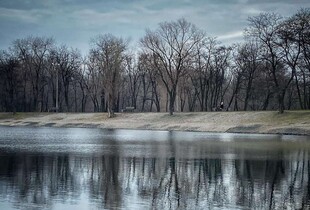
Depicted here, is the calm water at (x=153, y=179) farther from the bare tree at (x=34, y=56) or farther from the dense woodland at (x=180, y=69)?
the bare tree at (x=34, y=56)

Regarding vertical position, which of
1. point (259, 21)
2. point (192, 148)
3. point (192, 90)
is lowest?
point (192, 148)

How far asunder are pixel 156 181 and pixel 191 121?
181 feet

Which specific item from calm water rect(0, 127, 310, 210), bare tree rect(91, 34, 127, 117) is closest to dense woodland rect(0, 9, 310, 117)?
bare tree rect(91, 34, 127, 117)

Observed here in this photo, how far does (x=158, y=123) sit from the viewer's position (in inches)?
3091

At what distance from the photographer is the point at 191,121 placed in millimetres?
76188

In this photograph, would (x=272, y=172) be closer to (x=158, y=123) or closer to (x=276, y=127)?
(x=276, y=127)

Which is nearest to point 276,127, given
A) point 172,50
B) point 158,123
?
point 158,123

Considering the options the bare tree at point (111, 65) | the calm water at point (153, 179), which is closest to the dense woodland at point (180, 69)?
the bare tree at point (111, 65)

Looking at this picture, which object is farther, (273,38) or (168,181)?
(273,38)

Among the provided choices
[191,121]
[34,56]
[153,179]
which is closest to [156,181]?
[153,179]

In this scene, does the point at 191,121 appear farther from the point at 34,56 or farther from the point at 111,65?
the point at 34,56

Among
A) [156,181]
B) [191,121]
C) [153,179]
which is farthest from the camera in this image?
[191,121]

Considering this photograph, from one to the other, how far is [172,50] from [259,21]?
19.5 metres

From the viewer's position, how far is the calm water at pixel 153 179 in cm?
1652
